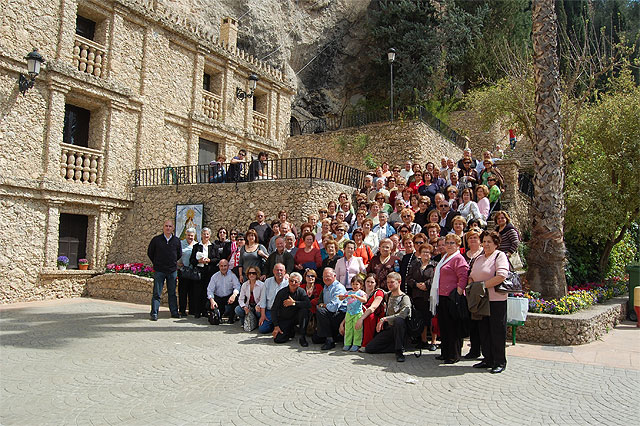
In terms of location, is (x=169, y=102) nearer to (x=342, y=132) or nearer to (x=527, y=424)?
(x=342, y=132)

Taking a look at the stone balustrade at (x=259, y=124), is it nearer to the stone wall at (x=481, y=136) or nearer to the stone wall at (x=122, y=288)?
the stone wall at (x=122, y=288)

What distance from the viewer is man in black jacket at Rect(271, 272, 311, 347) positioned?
24.4 ft

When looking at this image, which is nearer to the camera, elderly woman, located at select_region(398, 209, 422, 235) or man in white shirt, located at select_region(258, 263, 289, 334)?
man in white shirt, located at select_region(258, 263, 289, 334)

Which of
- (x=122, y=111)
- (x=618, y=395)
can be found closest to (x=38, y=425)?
(x=618, y=395)

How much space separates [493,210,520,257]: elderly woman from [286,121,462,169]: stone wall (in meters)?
10.5

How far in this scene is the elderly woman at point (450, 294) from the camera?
611 cm

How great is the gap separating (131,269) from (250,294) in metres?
6.70

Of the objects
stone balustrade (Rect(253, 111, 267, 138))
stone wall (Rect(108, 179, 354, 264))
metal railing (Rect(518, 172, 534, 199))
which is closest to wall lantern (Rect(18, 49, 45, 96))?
stone wall (Rect(108, 179, 354, 264))

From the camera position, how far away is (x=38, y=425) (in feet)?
13.0

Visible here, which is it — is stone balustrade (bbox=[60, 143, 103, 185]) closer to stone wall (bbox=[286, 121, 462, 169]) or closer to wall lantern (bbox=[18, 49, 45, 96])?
wall lantern (bbox=[18, 49, 45, 96])

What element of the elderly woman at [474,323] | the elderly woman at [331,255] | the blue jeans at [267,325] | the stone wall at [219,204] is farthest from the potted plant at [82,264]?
the elderly woman at [474,323]

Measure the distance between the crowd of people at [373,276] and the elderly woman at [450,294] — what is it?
0.01 m

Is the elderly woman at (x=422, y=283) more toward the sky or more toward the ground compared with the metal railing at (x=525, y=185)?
more toward the ground

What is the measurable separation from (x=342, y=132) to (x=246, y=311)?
43.3ft
